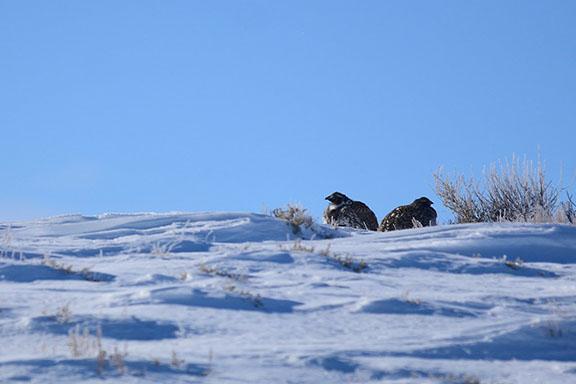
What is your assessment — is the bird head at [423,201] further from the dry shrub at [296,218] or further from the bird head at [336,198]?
the dry shrub at [296,218]

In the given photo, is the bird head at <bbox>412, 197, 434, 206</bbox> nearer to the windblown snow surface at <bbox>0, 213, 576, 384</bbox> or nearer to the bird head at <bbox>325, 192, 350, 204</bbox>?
the bird head at <bbox>325, 192, 350, 204</bbox>

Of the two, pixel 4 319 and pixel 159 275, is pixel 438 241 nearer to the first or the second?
pixel 159 275

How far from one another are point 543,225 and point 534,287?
2.30 m

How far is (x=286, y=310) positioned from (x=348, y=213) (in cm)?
1157

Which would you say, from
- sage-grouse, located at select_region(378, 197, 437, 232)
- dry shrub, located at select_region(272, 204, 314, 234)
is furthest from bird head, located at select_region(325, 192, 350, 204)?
dry shrub, located at select_region(272, 204, 314, 234)

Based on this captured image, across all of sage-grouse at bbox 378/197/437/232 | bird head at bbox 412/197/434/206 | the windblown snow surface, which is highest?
bird head at bbox 412/197/434/206

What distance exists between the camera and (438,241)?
7.11m

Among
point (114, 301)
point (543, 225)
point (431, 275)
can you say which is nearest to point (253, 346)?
point (114, 301)

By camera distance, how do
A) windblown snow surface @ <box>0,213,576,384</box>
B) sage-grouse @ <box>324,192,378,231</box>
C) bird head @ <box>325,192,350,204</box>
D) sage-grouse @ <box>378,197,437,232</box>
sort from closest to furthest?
windblown snow surface @ <box>0,213,576,384</box>, sage-grouse @ <box>378,197,437,232</box>, sage-grouse @ <box>324,192,378,231</box>, bird head @ <box>325,192,350,204</box>

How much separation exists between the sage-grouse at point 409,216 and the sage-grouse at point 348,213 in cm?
36

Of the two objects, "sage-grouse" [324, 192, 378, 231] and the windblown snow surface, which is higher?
"sage-grouse" [324, 192, 378, 231]

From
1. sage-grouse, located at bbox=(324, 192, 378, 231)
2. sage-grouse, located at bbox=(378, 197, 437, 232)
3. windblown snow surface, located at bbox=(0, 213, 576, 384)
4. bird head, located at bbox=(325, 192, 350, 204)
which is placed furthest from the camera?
bird head, located at bbox=(325, 192, 350, 204)

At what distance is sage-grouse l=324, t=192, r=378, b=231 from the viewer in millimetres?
15984

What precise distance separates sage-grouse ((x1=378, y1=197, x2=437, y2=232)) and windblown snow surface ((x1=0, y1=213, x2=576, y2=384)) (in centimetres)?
820
